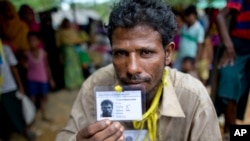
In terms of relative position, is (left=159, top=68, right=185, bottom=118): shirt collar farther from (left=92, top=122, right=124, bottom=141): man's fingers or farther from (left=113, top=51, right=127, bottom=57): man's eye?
(left=92, top=122, right=124, bottom=141): man's fingers

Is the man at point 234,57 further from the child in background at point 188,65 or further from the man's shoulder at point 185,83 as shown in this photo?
the child in background at point 188,65

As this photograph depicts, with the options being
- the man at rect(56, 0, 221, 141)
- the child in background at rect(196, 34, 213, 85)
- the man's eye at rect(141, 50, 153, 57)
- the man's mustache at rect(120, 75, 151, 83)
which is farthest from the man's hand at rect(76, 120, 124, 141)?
the child in background at rect(196, 34, 213, 85)

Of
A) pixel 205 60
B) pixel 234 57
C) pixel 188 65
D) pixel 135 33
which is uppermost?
pixel 135 33

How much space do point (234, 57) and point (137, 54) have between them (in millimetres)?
1686

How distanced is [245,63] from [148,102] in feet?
5.24

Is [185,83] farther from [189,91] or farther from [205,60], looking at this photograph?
[205,60]

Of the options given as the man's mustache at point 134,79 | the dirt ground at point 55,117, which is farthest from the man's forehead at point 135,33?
the dirt ground at point 55,117

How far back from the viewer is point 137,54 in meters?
1.54

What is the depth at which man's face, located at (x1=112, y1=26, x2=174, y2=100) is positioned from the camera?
1.52 metres

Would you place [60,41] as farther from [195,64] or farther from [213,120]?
[213,120]

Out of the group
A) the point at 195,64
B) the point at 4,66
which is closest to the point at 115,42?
the point at 4,66

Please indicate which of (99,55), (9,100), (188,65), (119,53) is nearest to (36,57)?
(9,100)

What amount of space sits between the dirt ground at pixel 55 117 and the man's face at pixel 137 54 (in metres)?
3.22

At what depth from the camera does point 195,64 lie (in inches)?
250
